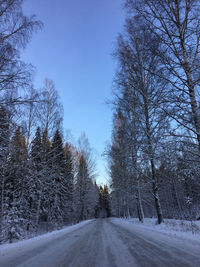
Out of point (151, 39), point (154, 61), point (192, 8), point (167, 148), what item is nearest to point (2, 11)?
point (151, 39)

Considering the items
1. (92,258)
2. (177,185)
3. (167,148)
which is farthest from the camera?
(177,185)

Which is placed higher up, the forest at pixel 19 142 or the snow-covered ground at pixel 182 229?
the forest at pixel 19 142

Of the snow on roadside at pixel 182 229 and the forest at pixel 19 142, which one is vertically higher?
the forest at pixel 19 142

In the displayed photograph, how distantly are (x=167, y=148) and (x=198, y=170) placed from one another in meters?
1.29

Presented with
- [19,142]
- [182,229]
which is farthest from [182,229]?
[19,142]

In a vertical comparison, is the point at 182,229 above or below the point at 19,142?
below

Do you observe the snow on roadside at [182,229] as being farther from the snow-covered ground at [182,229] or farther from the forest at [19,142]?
the forest at [19,142]

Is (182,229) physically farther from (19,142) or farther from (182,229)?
(19,142)

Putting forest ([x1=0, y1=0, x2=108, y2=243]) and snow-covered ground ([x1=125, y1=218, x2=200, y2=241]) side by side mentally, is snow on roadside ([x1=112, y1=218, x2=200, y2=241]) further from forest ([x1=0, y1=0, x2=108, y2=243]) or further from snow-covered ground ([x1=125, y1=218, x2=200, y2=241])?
forest ([x1=0, y1=0, x2=108, y2=243])

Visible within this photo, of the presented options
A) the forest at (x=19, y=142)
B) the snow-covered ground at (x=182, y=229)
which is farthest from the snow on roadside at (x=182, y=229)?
the forest at (x=19, y=142)

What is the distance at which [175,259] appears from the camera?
2.76 m

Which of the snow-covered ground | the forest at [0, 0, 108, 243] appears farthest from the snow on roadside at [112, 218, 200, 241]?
the forest at [0, 0, 108, 243]

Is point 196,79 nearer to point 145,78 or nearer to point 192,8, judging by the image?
point 192,8

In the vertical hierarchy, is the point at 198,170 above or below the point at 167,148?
below
